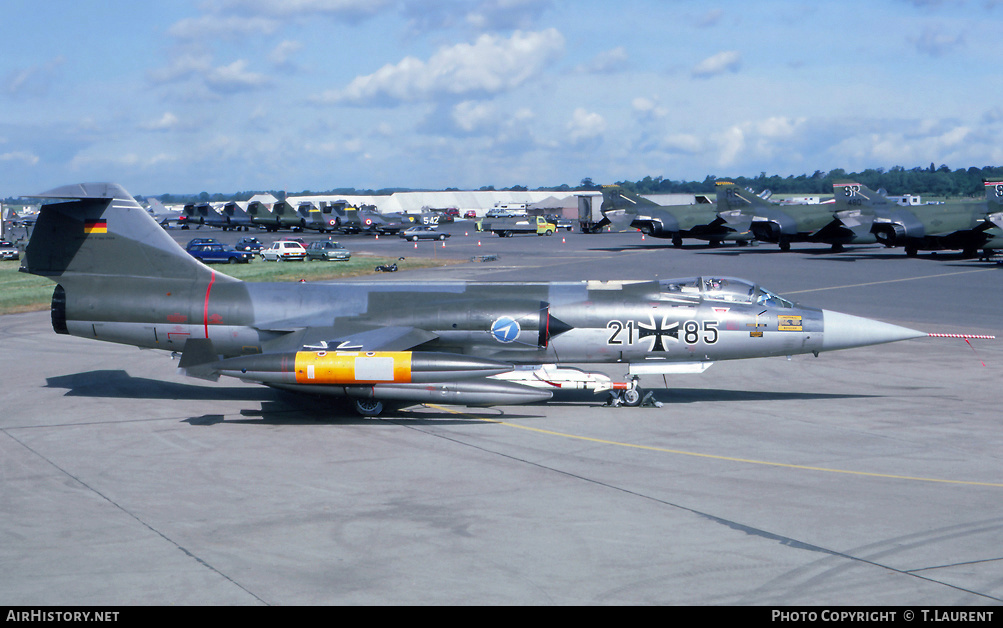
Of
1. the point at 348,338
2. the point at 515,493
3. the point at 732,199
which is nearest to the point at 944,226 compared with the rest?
the point at 732,199

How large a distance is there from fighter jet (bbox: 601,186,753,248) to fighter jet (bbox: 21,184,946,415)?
151 feet

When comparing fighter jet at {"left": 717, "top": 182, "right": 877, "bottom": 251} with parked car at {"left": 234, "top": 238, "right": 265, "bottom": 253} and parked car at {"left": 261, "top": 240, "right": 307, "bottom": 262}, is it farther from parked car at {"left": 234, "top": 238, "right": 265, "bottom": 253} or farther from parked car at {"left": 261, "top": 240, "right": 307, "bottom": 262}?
parked car at {"left": 234, "top": 238, "right": 265, "bottom": 253}

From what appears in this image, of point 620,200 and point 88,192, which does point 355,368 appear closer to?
point 88,192

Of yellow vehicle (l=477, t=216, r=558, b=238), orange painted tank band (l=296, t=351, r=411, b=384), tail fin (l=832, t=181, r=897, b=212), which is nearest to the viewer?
orange painted tank band (l=296, t=351, r=411, b=384)

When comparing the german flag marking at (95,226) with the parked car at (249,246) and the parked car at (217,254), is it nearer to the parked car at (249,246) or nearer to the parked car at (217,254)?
the parked car at (217,254)

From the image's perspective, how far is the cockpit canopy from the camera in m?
18.1

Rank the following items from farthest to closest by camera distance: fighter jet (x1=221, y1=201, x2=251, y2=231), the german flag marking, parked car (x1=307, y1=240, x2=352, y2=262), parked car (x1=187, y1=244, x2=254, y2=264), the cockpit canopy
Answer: fighter jet (x1=221, y1=201, x2=251, y2=231) < parked car (x1=307, y1=240, x2=352, y2=262) < parked car (x1=187, y1=244, x2=254, y2=264) < the german flag marking < the cockpit canopy

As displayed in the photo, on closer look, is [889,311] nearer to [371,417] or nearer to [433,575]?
[371,417]

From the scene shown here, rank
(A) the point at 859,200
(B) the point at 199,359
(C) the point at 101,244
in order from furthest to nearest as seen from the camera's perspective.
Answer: (A) the point at 859,200
(C) the point at 101,244
(B) the point at 199,359

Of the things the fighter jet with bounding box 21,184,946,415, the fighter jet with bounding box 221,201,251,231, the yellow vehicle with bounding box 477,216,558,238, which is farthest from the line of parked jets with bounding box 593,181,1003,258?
the fighter jet with bounding box 221,201,251,231

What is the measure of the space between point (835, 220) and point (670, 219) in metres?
12.6

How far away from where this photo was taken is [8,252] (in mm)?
64125
